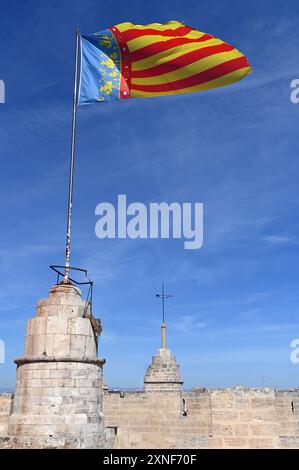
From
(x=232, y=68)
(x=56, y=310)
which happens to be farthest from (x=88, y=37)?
(x=56, y=310)

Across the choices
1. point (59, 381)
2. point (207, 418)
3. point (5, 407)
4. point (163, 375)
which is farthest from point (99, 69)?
point (163, 375)

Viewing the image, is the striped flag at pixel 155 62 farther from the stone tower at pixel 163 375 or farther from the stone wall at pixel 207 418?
the stone tower at pixel 163 375

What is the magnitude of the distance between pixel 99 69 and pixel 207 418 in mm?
11245

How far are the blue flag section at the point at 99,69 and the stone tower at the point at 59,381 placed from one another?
4.55 meters

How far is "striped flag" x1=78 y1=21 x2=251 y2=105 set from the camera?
1041cm

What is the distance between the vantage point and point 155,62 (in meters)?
10.5

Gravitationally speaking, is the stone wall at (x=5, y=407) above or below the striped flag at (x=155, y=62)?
below

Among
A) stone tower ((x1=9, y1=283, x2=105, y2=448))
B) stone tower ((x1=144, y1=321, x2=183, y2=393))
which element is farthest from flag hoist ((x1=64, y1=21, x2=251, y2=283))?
stone tower ((x1=144, y1=321, x2=183, y2=393))

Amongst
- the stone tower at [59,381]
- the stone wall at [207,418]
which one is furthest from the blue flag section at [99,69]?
the stone wall at [207,418]

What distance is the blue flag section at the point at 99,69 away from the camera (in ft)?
33.5

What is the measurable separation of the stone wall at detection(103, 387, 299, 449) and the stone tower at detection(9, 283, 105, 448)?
20.5ft

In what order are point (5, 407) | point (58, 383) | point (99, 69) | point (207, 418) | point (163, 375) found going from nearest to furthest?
point (58, 383), point (99, 69), point (5, 407), point (207, 418), point (163, 375)

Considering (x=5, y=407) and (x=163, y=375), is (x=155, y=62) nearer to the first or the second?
(x=5, y=407)
